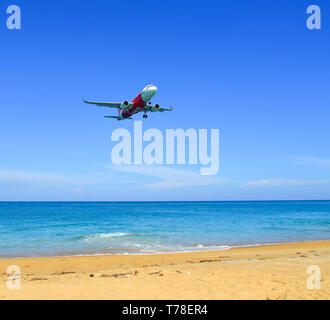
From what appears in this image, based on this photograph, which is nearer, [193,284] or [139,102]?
[193,284]

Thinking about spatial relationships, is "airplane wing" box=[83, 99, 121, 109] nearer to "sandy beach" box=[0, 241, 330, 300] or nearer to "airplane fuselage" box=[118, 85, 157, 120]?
"airplane fuselage" box=[118, 85, 157, 120]

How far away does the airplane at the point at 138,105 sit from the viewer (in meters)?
27.0

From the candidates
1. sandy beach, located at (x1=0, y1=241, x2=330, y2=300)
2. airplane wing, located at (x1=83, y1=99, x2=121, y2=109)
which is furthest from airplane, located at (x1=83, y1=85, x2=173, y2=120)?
sandy beach, located at (x1=0, y1=241, x2=330, y2=300)

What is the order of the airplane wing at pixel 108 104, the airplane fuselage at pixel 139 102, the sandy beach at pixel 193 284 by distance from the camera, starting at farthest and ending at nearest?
the airplane wing at pixel 108 104 → the airplane fuselage at pixel 139 102 → the sandy beach at pixel 193 284

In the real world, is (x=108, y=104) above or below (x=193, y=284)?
above

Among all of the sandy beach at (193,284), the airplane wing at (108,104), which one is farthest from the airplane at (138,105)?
the sandy beach at (193,284)

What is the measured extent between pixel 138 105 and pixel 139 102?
60 centimetres

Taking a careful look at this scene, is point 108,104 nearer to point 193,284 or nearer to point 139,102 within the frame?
point 139,102

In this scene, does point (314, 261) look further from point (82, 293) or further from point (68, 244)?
point (68, 244)

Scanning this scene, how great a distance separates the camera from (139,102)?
29328 mm

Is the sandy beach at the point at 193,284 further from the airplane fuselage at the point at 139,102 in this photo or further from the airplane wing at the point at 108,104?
the airplane wing at the point at 108,104

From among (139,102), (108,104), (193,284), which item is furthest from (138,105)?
(193,284)

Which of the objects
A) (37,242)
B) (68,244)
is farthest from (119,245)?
(37,242)
